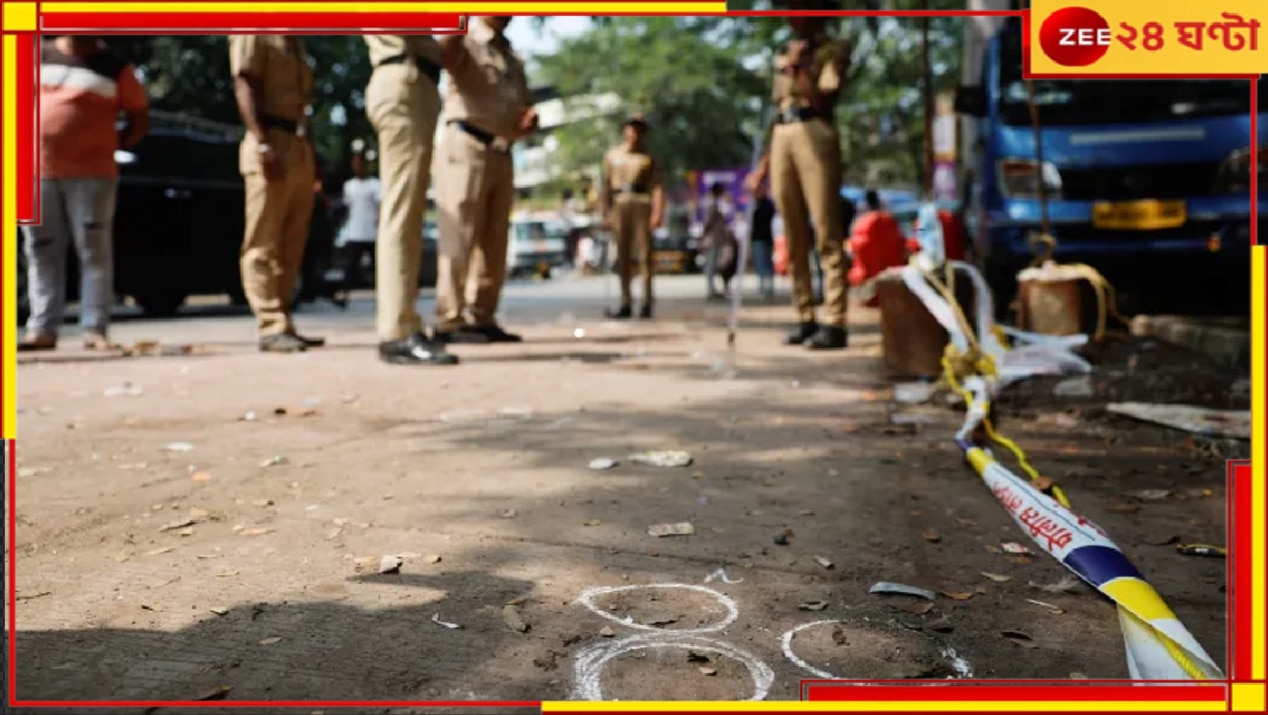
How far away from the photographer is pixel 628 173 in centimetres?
1187

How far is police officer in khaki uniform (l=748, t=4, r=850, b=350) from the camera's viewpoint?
7.55 meters

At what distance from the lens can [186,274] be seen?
11602 mm

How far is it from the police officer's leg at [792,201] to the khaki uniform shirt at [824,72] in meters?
0.18

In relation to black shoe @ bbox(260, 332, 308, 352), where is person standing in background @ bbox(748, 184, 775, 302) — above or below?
above

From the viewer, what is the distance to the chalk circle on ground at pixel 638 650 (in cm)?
193

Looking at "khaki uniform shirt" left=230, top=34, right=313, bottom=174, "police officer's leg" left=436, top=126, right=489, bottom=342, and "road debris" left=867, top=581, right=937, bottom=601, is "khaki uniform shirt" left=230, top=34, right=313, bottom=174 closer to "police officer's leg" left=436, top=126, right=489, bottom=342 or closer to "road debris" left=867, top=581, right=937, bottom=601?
"police officer's leg" left=436, top=126, right=489, bottom=342

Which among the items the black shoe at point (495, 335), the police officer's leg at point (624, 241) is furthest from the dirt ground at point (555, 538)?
the police officer's leg at point (624, 241)

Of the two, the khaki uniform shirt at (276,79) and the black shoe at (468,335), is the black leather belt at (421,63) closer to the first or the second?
the khaki uniform shirt at (276,79)

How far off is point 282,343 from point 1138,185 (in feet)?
17.7

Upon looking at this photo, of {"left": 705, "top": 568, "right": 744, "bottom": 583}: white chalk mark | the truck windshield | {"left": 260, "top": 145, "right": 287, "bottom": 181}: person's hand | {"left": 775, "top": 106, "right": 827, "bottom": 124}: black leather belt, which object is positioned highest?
the truck windshield

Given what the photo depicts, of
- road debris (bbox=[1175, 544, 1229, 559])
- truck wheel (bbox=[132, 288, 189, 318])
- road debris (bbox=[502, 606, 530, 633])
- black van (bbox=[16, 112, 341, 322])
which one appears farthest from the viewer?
truck wheel (bbox=[132, 288, 189, 318])

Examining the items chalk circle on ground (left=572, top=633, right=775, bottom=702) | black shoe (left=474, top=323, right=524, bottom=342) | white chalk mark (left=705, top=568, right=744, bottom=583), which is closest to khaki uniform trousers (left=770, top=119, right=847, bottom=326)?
black shoe (left=474, top=323, right=524, bottom=342)

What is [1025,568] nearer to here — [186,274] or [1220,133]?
[1220,133]

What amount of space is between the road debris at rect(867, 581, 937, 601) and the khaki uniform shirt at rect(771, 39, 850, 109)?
547cm
